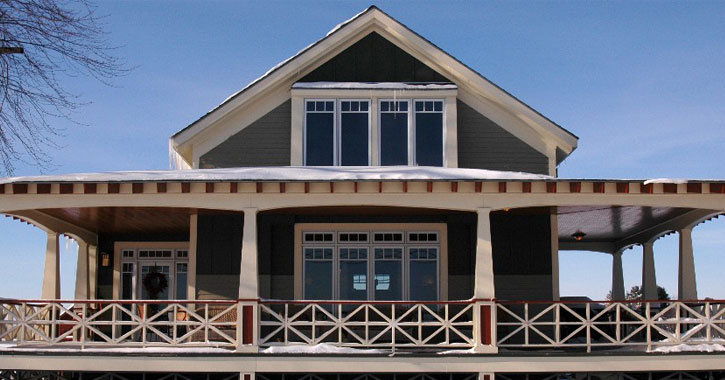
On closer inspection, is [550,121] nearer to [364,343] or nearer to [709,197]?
[709,197]

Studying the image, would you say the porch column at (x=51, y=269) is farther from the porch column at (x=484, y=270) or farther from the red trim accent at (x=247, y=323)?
the porch column at (x=484, y=270)

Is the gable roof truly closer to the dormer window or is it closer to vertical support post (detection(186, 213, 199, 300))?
the dormer window

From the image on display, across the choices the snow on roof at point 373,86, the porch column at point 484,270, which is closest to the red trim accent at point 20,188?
the snow on roof at point 373,86

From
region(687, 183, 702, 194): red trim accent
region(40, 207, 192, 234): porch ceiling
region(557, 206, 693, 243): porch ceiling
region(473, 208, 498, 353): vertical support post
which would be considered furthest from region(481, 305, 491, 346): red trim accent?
region(40, 207, 192, 234): porch ceiling

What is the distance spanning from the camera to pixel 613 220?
18641 millimetres

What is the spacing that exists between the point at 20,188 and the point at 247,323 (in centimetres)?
444

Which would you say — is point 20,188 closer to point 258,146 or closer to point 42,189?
point 42,189

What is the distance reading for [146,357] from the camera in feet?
47.6

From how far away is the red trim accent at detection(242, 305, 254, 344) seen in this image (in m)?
14.4

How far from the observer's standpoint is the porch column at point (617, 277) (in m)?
23.6

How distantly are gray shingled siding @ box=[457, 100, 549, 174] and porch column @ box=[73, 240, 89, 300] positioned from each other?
29.4 feet

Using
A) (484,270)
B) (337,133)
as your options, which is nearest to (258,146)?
(337,133)

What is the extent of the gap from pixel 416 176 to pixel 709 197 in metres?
5.01

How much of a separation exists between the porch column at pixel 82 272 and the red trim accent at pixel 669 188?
1282cm
